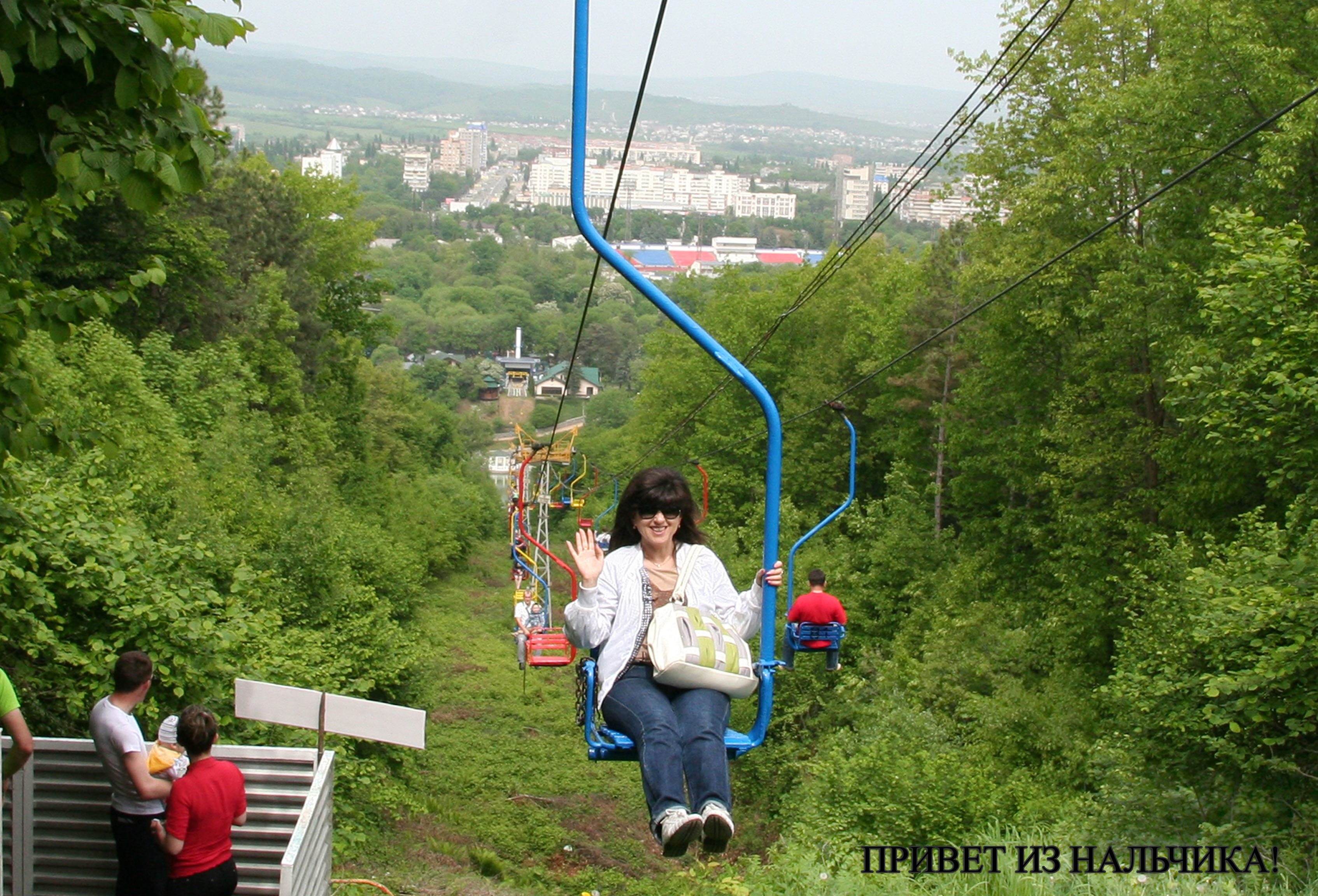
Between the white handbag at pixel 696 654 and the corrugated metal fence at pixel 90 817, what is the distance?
7.45ft

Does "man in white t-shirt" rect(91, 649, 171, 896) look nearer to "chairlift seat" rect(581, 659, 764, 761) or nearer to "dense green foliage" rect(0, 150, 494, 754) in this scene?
"dense green foliage" rect(0, 150, 494, 754)

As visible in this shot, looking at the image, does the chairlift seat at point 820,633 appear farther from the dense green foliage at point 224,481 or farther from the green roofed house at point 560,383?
the green roofed house at point 560,383

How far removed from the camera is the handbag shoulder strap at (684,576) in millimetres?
5340

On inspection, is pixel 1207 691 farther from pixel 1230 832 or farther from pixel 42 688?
pixel 42 688

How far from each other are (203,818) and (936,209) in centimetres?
15510

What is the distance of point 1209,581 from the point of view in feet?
34.6

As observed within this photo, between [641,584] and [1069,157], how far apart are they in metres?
16.0

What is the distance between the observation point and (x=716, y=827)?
14.9ft

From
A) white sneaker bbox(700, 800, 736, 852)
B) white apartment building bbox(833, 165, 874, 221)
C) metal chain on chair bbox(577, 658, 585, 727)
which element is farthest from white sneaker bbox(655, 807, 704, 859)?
white apartment building bbox(833, 165, 874, 221)

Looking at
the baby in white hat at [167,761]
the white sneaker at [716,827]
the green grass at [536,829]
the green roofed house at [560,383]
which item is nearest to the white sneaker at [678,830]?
the white sneaker at [716,827]

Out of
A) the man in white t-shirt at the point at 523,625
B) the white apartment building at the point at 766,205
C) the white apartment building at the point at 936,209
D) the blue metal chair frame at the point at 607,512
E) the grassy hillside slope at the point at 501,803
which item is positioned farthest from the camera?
the white apartment building at the point at 766,205

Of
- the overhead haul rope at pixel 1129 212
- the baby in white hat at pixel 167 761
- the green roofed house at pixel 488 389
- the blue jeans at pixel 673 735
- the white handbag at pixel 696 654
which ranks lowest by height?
the green roofed house at pixel 488 389

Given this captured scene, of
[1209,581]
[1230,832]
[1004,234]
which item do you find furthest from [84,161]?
[1004,234]

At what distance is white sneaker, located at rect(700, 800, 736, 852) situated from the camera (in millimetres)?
4535
